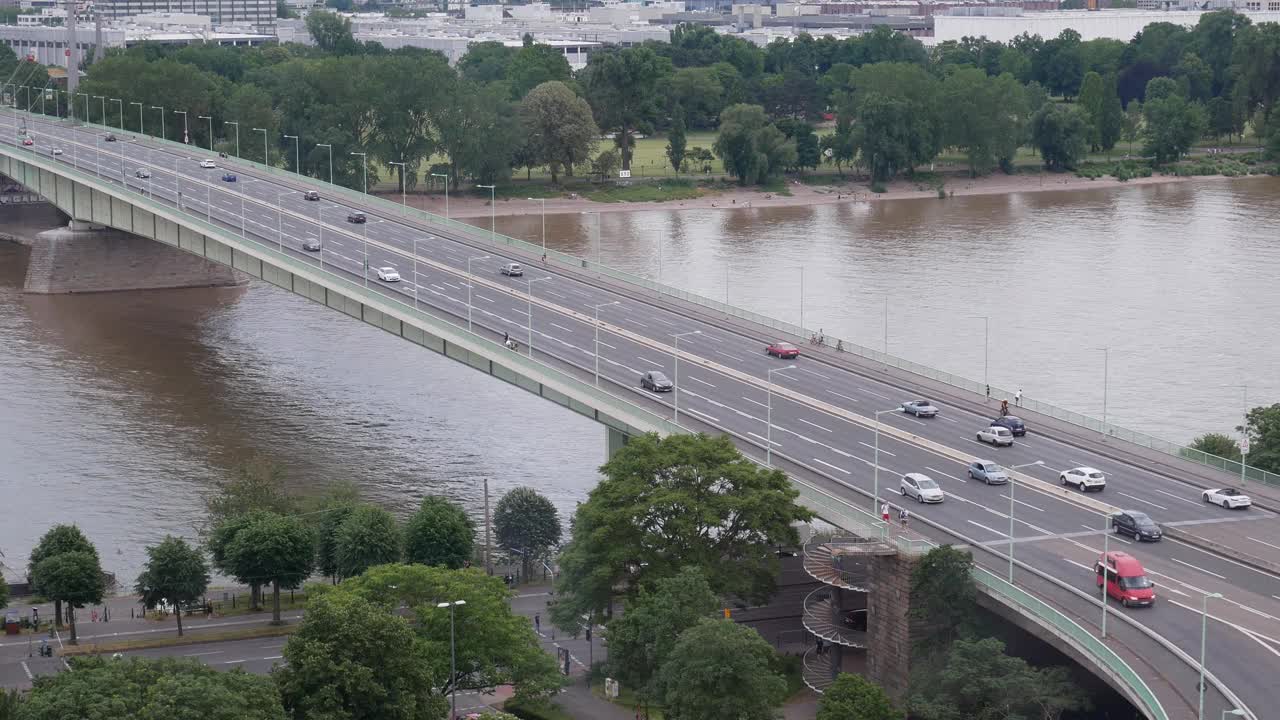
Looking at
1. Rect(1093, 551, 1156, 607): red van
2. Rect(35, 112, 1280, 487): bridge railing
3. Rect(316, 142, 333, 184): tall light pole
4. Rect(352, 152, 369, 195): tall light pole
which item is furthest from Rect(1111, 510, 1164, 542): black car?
Rect(316, 142, 333, 184): tall light pole

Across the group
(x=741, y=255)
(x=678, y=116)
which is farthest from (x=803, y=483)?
(x=678, y=116)

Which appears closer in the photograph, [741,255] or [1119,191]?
[741,255]

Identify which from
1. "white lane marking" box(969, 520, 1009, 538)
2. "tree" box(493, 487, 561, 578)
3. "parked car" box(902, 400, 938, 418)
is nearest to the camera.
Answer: "white lane marking" box(969, 520, 1009, 538)

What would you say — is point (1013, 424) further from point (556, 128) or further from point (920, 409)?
point (556, 128)

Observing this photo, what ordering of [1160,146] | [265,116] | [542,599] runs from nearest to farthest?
[542,599]
[265,116]
[1160,146]

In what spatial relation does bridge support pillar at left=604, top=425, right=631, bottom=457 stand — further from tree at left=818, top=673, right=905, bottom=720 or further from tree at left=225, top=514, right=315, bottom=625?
tree at left=818, top=673, right=905, bottom=720

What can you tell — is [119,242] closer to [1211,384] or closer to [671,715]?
[1211,384]
